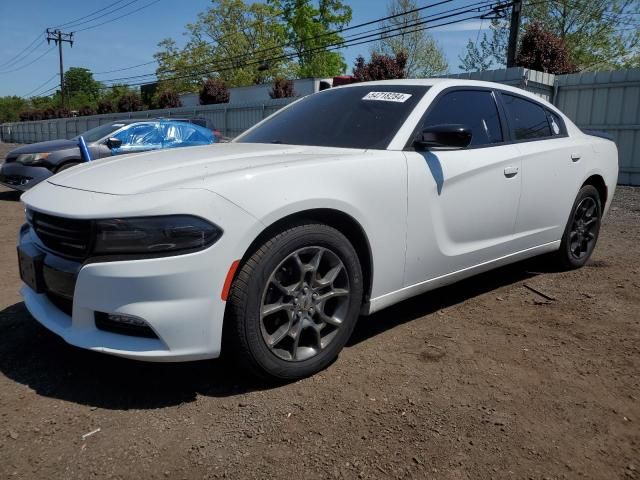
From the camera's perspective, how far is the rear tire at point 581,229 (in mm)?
4434

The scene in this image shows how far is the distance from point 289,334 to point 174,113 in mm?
26132

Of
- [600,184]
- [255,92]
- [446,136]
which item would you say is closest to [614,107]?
[600,184]

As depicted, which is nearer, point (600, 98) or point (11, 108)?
point (600, 98)

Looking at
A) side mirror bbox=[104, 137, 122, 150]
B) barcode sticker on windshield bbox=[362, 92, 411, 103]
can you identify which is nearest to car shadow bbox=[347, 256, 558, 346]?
barcode sticker on windshield bbox=[362, 92, 411, 103]

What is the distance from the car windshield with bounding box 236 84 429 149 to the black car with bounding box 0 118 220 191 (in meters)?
6.27

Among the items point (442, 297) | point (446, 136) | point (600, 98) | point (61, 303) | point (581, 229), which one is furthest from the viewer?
point (600, 98)

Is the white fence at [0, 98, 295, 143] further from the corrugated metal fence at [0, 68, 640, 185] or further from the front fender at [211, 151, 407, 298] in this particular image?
the front fender at [211, 151, 407, 298]

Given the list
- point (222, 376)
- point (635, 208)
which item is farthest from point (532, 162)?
point (635, 208)

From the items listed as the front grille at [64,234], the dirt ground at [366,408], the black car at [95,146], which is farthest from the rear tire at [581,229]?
the black car at [95,146]

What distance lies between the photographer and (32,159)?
28.8 feet

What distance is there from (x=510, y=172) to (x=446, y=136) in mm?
889

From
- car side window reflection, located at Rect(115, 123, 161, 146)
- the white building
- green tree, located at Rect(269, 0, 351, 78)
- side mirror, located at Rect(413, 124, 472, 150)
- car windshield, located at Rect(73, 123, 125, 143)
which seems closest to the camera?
side mirror, located at Rect(413, 124, 472, 150)

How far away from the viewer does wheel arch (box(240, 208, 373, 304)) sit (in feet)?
7.92

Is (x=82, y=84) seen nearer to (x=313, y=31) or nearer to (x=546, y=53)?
(x=313, y=31)
